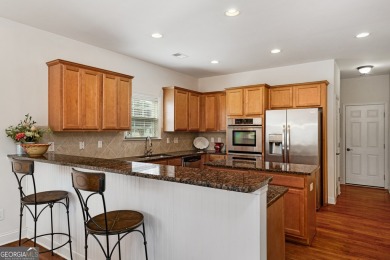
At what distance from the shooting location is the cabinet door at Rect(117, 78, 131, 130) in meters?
3.96

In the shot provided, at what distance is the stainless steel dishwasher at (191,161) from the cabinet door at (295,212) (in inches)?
95.1

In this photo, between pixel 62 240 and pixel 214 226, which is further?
pixel 62 240

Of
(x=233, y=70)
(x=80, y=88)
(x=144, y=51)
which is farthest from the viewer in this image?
(x=233, y=70)

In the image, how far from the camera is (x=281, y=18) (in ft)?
9.69

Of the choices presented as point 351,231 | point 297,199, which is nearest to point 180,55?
point 297,199

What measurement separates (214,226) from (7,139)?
2855 millimetres

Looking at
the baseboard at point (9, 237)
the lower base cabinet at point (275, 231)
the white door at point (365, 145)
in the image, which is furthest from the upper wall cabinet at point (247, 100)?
the baseboard at point (9, 237)

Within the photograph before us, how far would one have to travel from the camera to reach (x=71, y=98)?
3.29m

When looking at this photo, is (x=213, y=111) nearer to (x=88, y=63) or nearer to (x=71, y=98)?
(x=88, y=63)

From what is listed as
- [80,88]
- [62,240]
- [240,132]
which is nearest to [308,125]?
[240,132]

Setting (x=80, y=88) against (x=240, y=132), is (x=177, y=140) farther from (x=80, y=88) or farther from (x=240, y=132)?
(x=80, y=88)

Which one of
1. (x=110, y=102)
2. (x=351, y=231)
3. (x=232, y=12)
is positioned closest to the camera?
(x=232, y=12)

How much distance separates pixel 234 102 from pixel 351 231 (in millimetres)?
3086

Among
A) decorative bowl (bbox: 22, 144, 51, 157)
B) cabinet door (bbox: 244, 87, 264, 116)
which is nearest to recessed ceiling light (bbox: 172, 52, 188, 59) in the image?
cabinet door (bbox: 244, 87, 264, 116)
